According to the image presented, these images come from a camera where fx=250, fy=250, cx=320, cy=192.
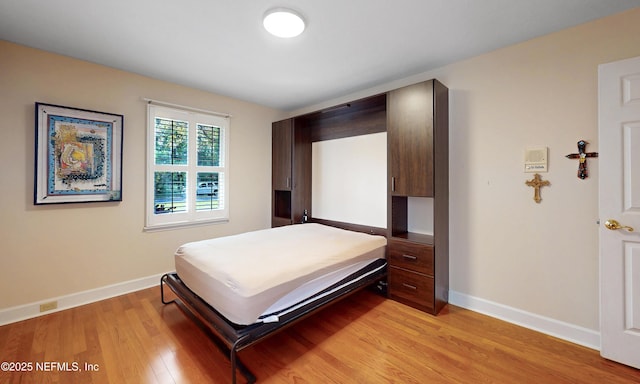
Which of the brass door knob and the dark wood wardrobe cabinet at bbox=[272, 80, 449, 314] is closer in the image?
the brass door knob

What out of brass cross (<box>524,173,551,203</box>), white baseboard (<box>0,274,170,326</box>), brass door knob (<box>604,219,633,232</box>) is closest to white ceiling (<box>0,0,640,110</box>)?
brass cross (<box>524,173,551,203</box>)

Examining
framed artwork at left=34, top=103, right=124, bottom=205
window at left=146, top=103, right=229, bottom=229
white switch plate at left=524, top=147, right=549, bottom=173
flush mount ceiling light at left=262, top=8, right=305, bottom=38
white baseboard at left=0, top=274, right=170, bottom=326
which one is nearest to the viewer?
flush mount ceiling light at left=262, top=8, right=305, bottom=38

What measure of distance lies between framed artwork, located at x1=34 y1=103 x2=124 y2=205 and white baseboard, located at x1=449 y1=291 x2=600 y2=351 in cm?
Answer: 409

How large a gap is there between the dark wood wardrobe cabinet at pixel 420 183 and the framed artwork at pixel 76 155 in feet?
10.4

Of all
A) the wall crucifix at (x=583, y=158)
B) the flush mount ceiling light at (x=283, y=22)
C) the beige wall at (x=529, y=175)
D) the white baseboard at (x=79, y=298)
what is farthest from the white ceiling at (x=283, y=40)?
the white baseboard at (x=79, y=298)

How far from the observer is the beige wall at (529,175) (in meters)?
2.04

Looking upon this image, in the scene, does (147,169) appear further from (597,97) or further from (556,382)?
(597,97)

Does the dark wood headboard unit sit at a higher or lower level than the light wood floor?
higher

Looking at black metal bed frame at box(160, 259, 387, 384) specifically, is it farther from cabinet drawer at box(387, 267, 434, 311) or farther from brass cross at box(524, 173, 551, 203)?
brass cross at box(524, 173, 551, 203)

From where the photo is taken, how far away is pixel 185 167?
136 inches

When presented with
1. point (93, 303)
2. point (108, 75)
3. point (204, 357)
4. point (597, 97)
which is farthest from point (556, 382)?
point (108, 75)

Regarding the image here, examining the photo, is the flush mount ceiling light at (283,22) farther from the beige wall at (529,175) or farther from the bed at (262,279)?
the bed at (262,279)

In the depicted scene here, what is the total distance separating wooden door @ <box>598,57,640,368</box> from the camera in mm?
1783

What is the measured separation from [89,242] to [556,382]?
4333 mm
